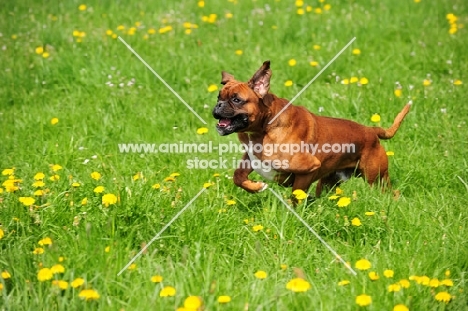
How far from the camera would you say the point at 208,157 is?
5.79m

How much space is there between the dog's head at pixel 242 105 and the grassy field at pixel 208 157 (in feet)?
1.59

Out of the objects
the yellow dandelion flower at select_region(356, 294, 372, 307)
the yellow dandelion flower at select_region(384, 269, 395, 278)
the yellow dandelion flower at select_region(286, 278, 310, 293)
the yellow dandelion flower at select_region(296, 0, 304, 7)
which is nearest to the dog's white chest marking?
the yellow dandelion flower at select_region(384, 269, 395, 278)

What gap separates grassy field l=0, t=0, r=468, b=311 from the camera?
370 cm

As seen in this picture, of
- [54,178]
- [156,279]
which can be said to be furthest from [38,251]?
[54,178]

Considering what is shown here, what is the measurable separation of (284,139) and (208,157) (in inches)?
40.5

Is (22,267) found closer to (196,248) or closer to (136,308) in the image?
(136,308)

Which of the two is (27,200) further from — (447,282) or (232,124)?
(447,282)

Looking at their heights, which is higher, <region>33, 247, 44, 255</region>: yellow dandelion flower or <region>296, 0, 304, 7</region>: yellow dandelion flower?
<region>296, 0, 304, 7</region>: yellow dandelion flower

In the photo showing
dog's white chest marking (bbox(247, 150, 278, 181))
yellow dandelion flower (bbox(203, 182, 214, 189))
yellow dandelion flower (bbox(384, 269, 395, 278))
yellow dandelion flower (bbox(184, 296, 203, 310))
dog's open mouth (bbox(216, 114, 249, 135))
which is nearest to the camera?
Result: yellow dandelion flower (bbox(184, 296, 203, 310))

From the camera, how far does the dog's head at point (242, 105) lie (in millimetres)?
4707

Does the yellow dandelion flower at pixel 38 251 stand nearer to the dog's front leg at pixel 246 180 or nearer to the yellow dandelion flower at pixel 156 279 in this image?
the yellow dandelion flower at pixel 156 279

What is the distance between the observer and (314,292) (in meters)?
3.72

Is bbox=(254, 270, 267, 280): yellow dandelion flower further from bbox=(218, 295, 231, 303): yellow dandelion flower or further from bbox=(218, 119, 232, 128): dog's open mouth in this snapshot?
bbox=(218, 119, 232, 128): dog's open mouth

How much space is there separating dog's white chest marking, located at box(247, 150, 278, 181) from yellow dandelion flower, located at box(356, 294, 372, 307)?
5.34 ft
